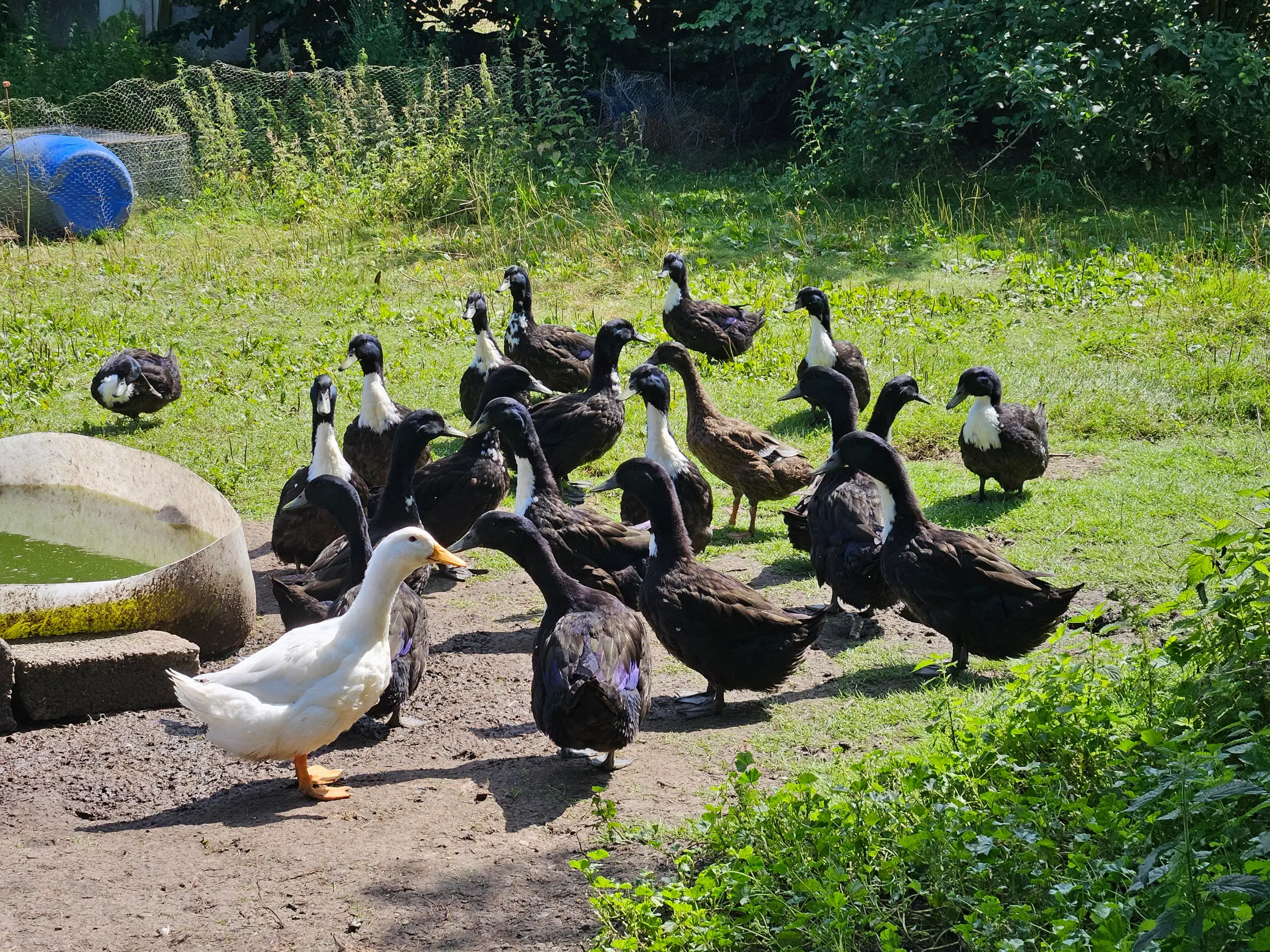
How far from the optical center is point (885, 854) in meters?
4.21

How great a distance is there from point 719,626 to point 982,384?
3645 millimetres

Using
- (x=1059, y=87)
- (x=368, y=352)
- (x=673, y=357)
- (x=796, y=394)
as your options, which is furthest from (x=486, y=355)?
(x=1059, y=87)

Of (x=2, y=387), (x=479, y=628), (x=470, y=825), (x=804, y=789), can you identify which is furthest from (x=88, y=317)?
(x=804, y=789)

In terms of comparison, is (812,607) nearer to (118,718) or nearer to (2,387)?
(118,718)

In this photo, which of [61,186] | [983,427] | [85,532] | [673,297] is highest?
[61,186]

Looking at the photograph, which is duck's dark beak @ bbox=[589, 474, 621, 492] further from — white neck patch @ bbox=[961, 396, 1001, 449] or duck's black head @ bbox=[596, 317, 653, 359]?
white neck patch @ bbox=[961, 396, 1001, 449]

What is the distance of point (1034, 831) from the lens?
4.07 m

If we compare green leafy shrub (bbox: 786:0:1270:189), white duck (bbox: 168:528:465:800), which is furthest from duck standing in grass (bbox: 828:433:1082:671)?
green leafy shrub (bbox: 786:0:1270:189)

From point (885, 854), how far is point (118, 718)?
3740mm

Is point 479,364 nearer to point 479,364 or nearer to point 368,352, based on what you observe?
point 479,364

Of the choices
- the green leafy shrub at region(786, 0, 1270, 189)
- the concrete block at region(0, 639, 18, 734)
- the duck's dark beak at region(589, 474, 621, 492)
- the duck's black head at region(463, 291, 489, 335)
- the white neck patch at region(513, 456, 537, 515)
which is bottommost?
the concrete block at region(0, 639, 18, 734)

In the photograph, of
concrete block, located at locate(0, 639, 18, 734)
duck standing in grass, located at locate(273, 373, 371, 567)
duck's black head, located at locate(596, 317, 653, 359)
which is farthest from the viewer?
duck's black head, located at locate(596, 317, 653, 359)

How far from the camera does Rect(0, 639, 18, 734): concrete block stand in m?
5.67

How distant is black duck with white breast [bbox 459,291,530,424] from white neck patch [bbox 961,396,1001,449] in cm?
326
